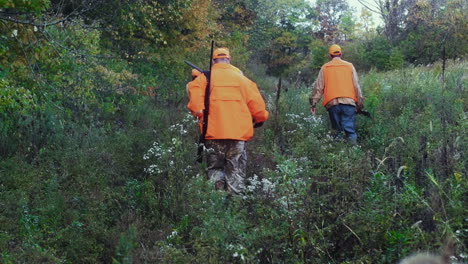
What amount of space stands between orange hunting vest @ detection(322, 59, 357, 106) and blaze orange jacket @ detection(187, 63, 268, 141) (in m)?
2.27

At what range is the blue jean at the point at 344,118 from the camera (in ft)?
26.8

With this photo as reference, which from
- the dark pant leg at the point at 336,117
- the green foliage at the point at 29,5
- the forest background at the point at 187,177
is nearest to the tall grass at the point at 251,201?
the forest background at the point at 187,177

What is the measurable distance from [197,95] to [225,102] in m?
0.37

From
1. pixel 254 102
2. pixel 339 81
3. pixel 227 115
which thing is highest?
pixel 339 81

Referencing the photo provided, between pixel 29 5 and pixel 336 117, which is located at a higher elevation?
pixel 29 5

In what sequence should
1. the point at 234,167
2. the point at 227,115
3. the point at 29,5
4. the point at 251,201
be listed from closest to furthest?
1. the point at 251,201
2. the point at 29,5
3. the point at 227,115
4. the point at 234,167

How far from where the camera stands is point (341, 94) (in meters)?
8.27

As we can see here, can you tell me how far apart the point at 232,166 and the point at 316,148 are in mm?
1120

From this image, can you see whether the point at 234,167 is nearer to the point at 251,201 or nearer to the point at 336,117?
the point at 251,201

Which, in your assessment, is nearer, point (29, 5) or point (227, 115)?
point (29, 5)

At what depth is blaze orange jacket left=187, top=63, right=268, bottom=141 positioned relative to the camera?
635 cm

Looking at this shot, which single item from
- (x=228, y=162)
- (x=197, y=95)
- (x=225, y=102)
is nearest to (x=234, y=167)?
(x=228, y=162)

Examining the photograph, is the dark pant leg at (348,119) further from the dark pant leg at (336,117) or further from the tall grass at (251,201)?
the tall grass at (251,201)

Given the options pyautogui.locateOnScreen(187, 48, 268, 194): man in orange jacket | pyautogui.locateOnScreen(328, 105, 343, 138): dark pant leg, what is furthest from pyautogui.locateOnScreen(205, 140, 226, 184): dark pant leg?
pyautogui.locateOnScreen(328, 105, 343, 138): dark pant leg
